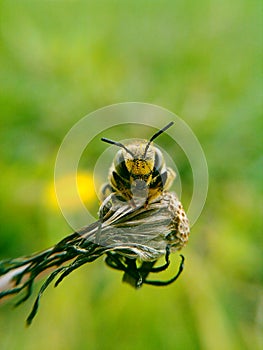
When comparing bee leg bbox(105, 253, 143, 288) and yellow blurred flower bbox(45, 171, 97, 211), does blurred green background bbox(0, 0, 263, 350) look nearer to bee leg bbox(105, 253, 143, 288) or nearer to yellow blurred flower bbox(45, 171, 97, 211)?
yellow blurred flower bbox(45, 171, 97, 211)

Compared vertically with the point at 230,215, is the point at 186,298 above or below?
below

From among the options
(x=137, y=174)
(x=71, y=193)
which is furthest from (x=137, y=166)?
(x=71, y=193)

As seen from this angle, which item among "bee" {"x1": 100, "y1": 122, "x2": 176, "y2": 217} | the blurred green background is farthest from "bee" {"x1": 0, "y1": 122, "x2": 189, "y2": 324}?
the blurred green background

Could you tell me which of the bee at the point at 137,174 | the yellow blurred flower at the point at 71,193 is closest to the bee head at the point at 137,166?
the bee at the point at 137,174

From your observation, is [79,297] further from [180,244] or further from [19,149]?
[180,244]

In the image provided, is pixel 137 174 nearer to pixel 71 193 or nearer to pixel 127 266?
pixel 127 266

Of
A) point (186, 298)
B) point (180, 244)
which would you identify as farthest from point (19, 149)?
point (180, 244)

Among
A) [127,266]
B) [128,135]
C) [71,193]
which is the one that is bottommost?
[127,266]
